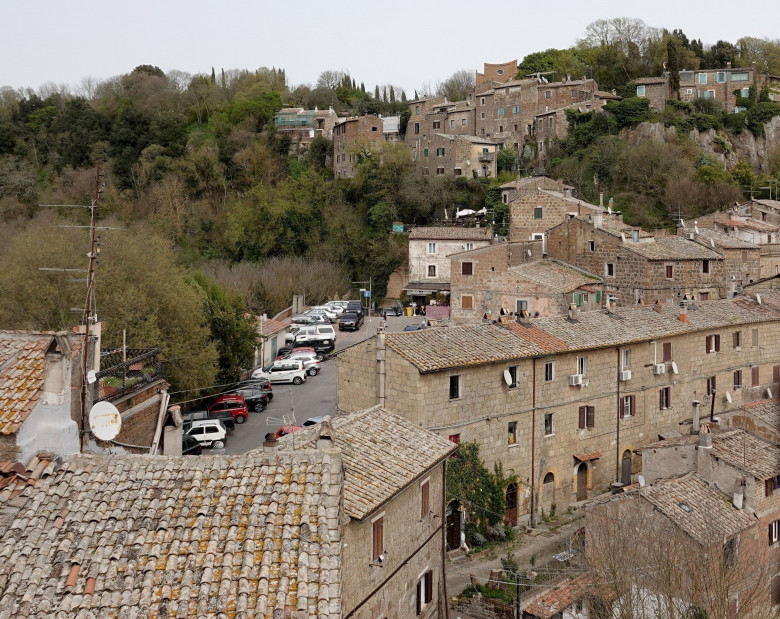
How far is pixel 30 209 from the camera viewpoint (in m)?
70.4

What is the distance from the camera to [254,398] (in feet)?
105

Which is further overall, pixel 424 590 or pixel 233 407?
pixel 233 407

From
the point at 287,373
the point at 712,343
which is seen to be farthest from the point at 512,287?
the point at 287,373

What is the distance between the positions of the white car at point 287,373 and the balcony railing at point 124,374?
642 inches

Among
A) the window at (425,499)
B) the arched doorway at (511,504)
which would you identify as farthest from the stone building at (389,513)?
the arched doorway at (511,504)

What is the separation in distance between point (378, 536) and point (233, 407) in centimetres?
1911

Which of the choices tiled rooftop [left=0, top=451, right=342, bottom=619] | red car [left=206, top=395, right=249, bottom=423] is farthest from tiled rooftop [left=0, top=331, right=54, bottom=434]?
red car [left=206, top=395, right=249, bottom=423]

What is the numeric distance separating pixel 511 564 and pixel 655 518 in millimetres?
4037

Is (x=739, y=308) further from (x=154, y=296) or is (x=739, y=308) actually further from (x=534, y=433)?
A: (x=154, y=296)

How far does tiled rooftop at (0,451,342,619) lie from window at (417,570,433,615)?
5.82 meters

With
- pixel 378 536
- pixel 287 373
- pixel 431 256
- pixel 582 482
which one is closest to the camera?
pixel 378 536

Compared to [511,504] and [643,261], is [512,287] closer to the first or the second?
[643,261]

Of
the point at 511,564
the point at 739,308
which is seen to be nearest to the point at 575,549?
the point at 511,564

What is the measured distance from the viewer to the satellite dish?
10.8 metres
